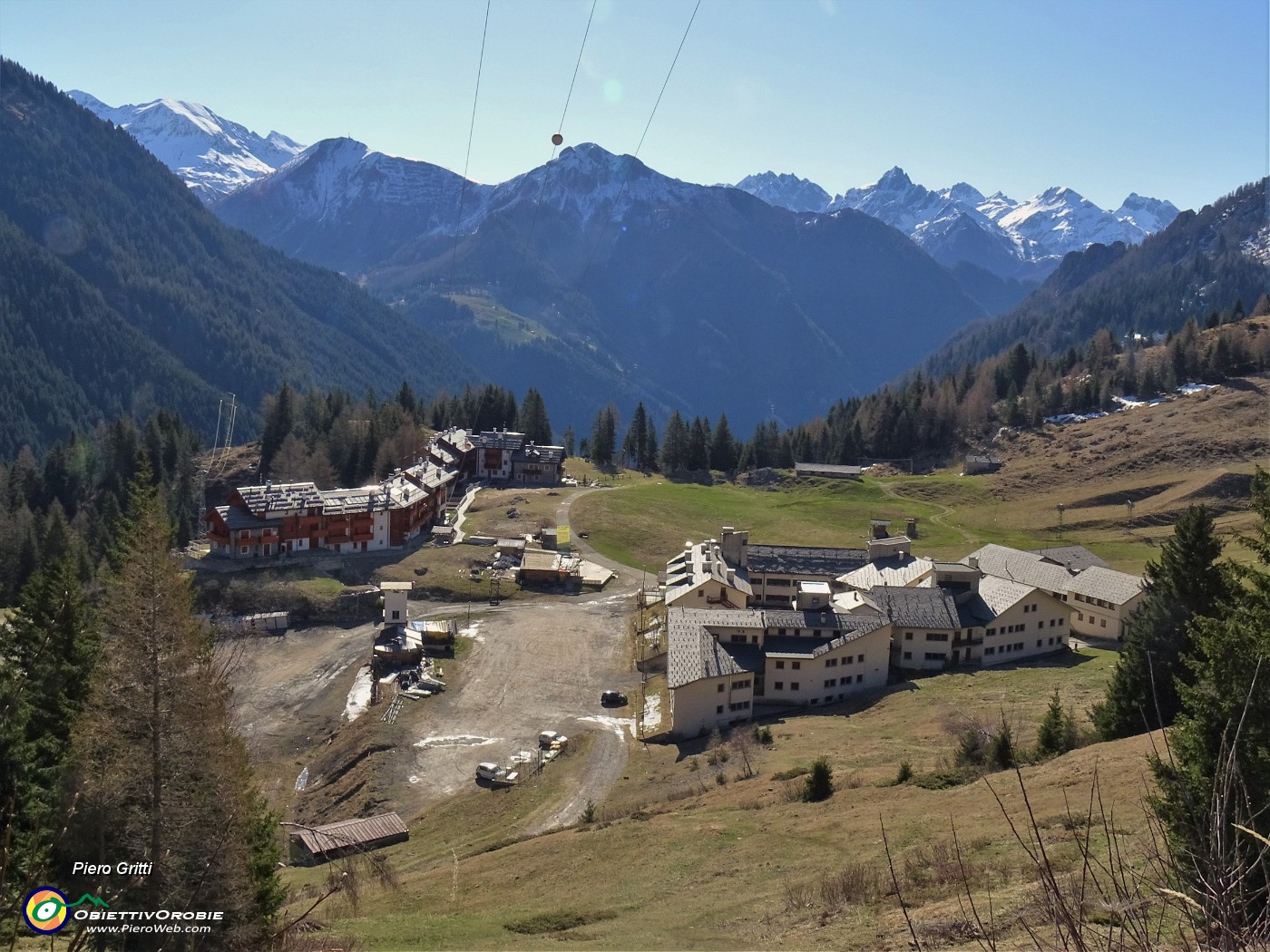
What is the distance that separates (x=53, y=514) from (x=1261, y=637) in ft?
337

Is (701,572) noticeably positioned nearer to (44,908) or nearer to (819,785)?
(819,785)

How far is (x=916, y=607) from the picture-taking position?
61.9 m

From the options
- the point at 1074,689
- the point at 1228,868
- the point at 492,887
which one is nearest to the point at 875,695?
the point at 1074,689

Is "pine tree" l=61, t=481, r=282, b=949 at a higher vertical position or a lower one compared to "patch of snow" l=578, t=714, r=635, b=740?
higher

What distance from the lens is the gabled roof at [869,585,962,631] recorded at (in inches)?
2372

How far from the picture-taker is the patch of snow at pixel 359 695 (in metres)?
58.6

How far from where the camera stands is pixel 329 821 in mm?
44188

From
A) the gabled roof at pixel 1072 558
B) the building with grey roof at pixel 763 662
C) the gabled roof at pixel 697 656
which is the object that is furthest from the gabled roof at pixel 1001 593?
the gabled roof at pixel 697 656

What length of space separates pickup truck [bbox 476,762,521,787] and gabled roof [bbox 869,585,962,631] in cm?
Result: 2739

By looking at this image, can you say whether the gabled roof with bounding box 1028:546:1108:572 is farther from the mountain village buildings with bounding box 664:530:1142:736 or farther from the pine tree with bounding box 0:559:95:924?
the pine tree with bounding box 0:559:95:924

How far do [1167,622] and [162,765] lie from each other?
40768mm

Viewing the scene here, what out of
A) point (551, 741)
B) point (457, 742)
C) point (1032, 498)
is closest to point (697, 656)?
point (551, 741)

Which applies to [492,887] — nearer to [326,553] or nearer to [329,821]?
[329,821]

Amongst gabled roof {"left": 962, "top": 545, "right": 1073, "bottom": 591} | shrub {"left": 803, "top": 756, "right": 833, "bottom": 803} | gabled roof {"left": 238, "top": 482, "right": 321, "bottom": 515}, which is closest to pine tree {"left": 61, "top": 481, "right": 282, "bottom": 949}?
shrub {"left": 803, "top": 756, "right": 833, "bottom": 803}
